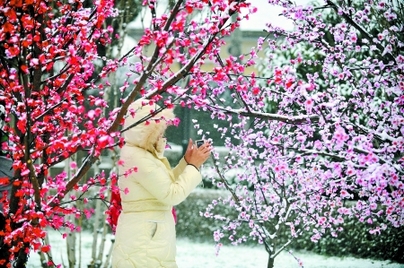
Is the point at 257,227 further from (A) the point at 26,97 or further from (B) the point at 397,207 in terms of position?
(A) the point at 26,97

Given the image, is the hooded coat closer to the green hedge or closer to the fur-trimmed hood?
the fur-trimmed hood

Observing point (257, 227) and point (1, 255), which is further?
point (257, 227)

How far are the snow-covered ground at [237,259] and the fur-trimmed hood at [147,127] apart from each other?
4659mm

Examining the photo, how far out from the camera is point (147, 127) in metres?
2.93

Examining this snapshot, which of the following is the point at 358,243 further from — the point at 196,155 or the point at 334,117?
the point at 196,155

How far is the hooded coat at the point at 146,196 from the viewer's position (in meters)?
2.84

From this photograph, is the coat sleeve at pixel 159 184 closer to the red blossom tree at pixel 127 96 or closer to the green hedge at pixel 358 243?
the red blossom tree at pixel 127 96

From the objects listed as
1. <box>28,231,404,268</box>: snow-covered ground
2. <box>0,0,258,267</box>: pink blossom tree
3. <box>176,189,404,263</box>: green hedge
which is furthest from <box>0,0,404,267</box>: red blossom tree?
<box>176,189,404,263</box>: green hedge

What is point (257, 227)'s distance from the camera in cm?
498

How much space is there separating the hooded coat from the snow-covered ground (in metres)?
4.59

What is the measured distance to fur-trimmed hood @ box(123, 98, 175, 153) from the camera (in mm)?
2914

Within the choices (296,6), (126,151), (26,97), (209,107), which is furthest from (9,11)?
(296,6)

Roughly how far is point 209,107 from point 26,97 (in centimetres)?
135

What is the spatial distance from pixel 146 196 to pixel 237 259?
5.40 meters
